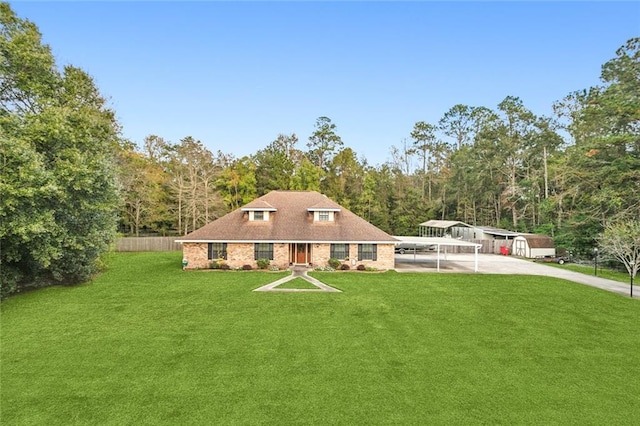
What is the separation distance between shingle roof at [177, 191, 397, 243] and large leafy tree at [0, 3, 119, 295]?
6669 mm

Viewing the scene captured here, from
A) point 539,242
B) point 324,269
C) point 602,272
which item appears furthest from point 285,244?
point 539,242

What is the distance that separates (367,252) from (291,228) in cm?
568

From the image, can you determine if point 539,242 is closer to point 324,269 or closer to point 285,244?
point 324,269

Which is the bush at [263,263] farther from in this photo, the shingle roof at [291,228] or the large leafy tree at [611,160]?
the large leafy tree at [611,160]

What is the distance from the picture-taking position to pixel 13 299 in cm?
1483

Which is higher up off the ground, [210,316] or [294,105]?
[294,105]

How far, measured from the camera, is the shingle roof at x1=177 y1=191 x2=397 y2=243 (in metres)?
22.3

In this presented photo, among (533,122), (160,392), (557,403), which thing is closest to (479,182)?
(533,122)

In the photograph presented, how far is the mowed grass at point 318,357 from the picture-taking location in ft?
22.6

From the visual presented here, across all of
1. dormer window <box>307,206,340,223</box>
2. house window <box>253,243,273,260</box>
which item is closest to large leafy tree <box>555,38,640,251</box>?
dormer window <box>307,206,340,223</box>

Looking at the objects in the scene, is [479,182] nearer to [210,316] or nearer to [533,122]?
[533,122]

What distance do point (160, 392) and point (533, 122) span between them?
1904 inches

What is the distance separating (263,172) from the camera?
148 feet

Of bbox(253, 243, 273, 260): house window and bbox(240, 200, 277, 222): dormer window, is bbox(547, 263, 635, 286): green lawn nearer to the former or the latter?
bbox(253, 243, 273, 260): house window
